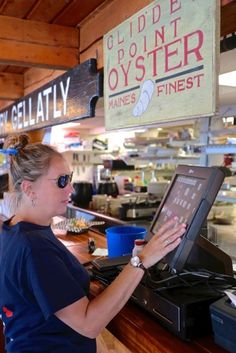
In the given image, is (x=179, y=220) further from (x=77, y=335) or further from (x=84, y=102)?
(x=84, y=102)

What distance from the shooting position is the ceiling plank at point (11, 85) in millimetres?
4336

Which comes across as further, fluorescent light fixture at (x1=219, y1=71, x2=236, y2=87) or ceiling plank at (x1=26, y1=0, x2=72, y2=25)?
fluorescent light fixture at (x1=219, y1=71, x2=236, y2=87)

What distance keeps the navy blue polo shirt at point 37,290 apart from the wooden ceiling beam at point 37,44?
1.80 m

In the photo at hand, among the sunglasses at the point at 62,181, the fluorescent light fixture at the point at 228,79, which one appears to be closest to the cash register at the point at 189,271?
the sunglasses at the point at 62,181

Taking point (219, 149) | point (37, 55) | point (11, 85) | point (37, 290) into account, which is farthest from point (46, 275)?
point (11, 85)

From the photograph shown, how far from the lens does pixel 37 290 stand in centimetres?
113

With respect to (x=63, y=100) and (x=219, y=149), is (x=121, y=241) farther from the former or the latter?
(x=219, y=149)

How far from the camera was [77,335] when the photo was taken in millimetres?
1284

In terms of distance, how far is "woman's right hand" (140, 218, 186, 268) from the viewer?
49.0 inches

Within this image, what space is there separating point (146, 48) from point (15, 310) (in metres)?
1.31

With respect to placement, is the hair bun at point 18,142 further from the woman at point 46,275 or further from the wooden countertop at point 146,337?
the wooden countertop at point 146,337

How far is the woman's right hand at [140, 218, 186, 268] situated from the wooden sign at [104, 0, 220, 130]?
1.52 feet

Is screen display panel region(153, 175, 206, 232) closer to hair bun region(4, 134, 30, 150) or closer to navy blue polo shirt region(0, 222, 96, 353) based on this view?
navy blue polo shirt region(0, 222, 96, 353)

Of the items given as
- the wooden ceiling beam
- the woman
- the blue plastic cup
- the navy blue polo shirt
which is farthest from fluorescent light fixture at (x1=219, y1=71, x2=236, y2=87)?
the navy blue polo shirt
